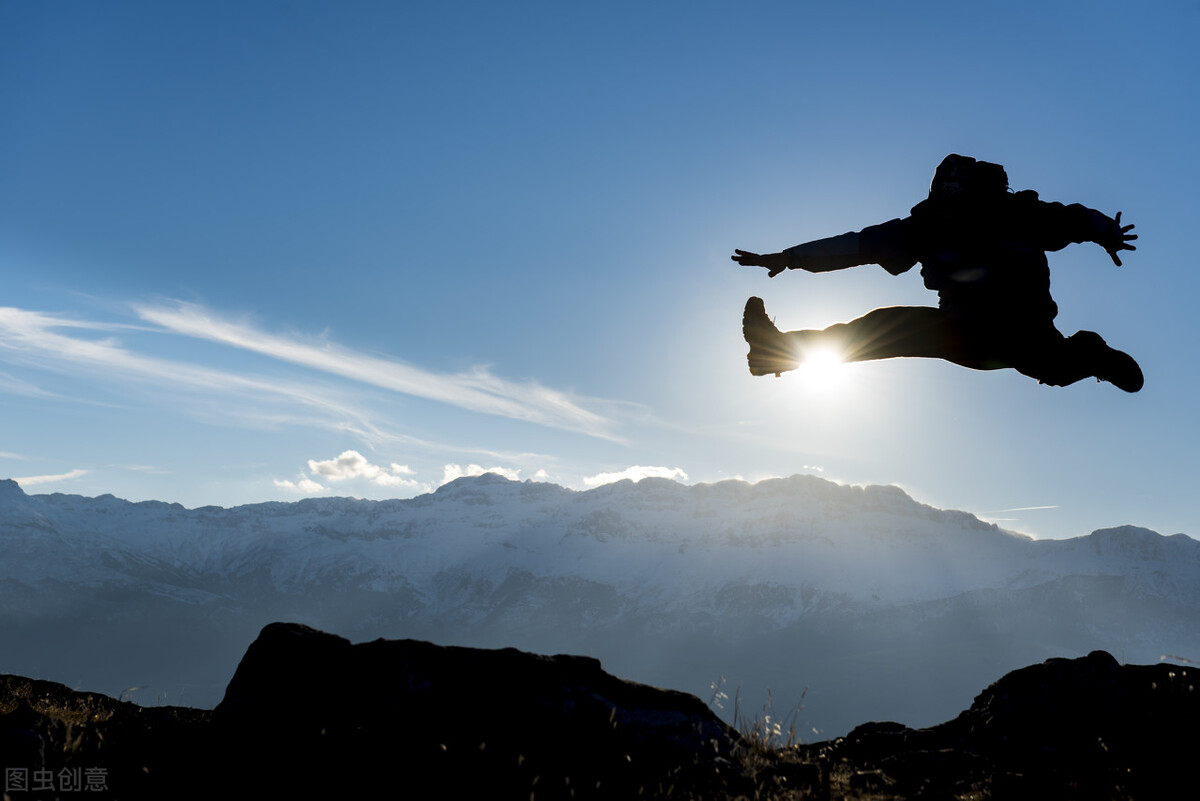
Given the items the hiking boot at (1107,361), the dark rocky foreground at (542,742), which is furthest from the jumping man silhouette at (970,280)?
the dark rocky foreground at (542,742)

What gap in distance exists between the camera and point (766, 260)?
22.9ft

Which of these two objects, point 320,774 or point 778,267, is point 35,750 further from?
point 778,267

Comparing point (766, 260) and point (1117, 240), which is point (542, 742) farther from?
point (1117, 240)

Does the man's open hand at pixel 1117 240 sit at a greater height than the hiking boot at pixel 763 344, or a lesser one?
greater

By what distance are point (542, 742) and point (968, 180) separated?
252 inches

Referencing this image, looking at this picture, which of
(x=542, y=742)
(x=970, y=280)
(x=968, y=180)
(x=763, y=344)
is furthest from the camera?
(x=763, y=344)

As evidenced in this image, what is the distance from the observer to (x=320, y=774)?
5.25 meters

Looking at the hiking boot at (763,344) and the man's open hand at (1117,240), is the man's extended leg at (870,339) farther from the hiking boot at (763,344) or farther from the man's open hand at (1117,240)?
the man's open hand at (1117,240)

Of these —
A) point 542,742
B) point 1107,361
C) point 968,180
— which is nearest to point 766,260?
point 968,180

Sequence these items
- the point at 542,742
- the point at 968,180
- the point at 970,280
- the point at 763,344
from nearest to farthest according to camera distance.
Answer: the point at 542,742 → the point at 970,280 → the point at 968,180 → the point at 763,344

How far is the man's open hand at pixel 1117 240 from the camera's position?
7043 millimetres

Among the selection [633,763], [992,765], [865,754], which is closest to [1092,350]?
[992,765]

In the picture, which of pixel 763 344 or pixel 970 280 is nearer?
pixel 970 280

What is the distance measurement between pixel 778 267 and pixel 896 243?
1.17m
